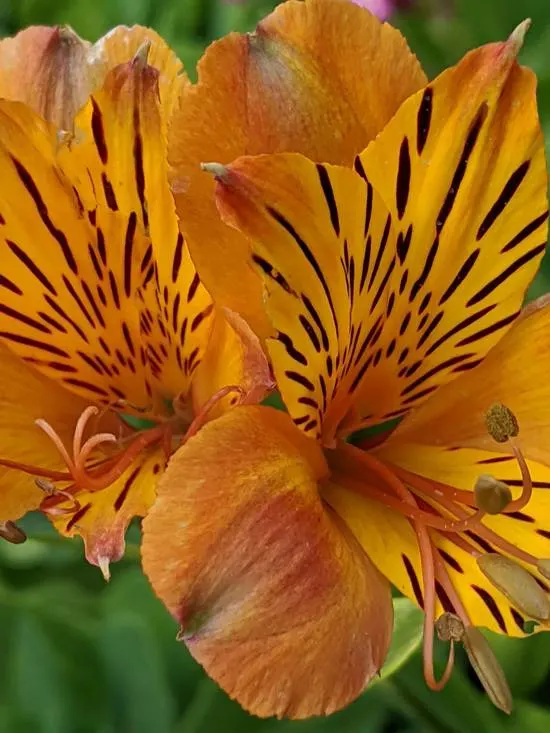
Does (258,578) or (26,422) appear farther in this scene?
(26,422)

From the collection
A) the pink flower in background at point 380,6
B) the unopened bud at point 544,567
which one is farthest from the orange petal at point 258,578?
the pink flower in background at point 380,6

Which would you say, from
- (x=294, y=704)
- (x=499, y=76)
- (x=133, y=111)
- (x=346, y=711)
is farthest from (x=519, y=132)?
(x=346, y=711)

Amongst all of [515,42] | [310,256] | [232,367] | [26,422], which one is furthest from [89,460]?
[515,42]

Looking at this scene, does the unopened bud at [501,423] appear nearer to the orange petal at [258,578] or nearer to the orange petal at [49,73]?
the orange petal at [258,578]

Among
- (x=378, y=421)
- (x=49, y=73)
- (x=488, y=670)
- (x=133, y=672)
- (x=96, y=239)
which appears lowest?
(x=133, y=672)

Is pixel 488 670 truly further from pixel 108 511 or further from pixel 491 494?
pixel 108 511

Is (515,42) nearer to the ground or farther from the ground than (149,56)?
nearer to the ground
